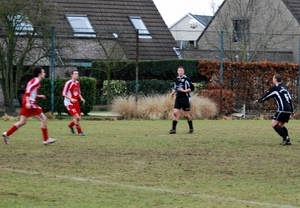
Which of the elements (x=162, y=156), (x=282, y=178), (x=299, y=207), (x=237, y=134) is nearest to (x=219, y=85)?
(x=237, y=134)

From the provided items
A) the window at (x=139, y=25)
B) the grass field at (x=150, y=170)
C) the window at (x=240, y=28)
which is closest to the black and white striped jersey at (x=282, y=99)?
the grass field at (x=150, y=170)

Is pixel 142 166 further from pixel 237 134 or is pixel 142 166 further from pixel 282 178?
pixel 237 134

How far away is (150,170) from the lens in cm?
1220

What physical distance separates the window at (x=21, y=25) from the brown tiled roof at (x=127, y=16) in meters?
11.0

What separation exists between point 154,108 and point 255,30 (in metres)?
21.9

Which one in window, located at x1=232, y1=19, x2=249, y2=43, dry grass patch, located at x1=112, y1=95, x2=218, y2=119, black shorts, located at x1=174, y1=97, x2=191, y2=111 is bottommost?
dry grass patch, located at x1=112, y1=95, x2=218, y2=119

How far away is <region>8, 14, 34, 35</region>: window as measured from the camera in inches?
1099

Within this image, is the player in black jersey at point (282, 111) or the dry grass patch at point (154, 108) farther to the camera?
the dry grass patch at point (154, 108)

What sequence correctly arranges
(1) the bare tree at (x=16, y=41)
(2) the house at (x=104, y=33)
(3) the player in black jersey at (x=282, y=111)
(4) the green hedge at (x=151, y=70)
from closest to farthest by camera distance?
(3) the player in black jersey at (x=282, y=111) < (1) the bare tree at (x=16, y=41) < (4) the green hedge at (x=151, y=70) < (2) the house at (x=104, y=33)

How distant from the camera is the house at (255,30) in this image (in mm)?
40312

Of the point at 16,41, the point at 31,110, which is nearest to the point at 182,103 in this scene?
the point at 31,110

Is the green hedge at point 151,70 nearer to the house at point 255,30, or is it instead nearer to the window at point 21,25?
the house at point 255,30

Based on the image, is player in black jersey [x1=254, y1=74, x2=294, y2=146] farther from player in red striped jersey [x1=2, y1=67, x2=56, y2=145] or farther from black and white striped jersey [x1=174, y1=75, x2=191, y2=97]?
player in red striped jersey [x1=2, y1=67, x2=56, y2=145]

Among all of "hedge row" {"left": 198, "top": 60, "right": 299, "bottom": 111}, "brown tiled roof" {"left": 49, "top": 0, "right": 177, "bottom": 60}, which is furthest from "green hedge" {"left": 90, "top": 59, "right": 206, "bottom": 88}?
"brown tiled roof" {"left": 49, "top": 0, "right": 177, "bottom": 60}
